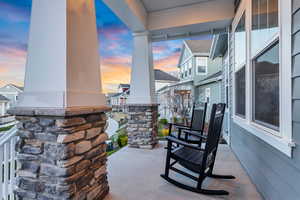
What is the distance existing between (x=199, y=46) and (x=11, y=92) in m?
9.72

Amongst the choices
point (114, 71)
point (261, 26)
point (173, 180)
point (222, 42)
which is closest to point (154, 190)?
point (173, 180)

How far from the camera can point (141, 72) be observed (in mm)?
3867

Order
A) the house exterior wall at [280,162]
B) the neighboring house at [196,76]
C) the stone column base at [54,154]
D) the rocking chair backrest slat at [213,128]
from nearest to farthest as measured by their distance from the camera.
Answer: the house exterior wall at [280,162] < the stone column base at [54,154] < the rocking chair backrest slat at [213,128] < the neighboring house at [196,76]

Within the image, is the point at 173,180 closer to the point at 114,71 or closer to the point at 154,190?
the point at 154,190

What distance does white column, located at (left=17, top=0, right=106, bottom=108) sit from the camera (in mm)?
1426

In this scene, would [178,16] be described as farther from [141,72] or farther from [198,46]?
[198,46]

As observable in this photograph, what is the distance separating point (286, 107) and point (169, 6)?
323 cm

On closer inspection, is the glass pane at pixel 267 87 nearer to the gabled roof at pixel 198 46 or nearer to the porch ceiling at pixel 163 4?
the porch ceiling at pixel 163 4

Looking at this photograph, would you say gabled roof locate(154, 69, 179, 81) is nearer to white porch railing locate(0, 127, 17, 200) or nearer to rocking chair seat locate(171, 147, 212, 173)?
rocking chair seat locate(171, 147, 212, 173)

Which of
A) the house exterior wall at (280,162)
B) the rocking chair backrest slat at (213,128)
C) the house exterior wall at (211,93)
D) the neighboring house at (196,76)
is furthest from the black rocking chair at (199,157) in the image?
the neighboring house at (196,76)

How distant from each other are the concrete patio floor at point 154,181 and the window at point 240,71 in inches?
39.7

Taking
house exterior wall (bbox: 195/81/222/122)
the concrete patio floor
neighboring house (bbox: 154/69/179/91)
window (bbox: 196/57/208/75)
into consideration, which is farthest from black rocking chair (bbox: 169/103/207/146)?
neighboring house (bbox: 154/69/179/91)

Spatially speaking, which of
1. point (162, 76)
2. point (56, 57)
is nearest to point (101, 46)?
point (56, 57)

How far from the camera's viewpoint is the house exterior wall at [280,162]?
49.3 inches
